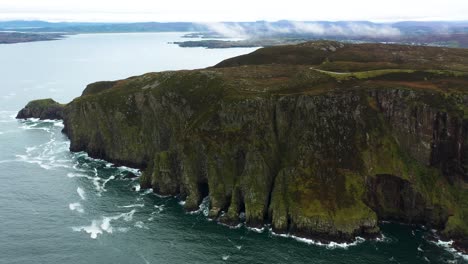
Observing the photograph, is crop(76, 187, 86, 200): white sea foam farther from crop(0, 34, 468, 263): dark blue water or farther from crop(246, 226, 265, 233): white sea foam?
crop(246, 226, 265, 233): white sea foam

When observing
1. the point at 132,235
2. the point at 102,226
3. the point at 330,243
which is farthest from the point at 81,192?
the point at 330,243

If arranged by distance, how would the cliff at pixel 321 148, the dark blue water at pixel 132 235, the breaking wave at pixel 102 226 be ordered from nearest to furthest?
1. the dark blue water at pixel 132 235
2. the breaking wave at pixel 102 226
3. the cliff at pixel 321 148

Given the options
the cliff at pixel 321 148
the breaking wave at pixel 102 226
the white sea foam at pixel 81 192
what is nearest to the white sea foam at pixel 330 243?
the cliff at pixel 321 148

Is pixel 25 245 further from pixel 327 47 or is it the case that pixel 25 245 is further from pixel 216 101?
pixel 327 47

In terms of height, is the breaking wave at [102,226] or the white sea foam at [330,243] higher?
the white sea foam at [330,243]

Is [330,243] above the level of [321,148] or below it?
below

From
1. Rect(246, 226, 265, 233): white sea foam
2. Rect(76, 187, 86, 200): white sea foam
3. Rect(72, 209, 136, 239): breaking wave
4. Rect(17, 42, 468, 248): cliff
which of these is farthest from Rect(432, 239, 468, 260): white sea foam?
Rect(76, 187, 86, 200): white sea foam

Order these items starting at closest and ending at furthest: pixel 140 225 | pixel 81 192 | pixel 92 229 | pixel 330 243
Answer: pixel 330 243 → pixel 92 229 → pixel 140 225 → pixel 81 192

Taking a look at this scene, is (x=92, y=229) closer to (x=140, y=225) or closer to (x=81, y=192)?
(x=140, y=225)

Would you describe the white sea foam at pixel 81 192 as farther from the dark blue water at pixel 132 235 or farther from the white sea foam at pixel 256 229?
the white sea foam at pixel 256 229
